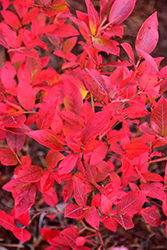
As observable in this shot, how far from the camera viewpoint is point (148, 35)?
1.24 feet

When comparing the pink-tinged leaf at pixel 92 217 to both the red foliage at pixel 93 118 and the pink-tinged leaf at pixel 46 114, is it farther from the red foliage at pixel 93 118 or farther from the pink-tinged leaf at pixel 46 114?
the pink-tinged leaf at pixel 46 114

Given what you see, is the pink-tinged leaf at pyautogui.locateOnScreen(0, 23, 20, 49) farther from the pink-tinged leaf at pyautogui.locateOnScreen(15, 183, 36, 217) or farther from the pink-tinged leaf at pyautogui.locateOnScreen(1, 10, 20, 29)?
the pink-tinged leaf at pyautogui.locateOnScreen(15, 183, 36, 217)

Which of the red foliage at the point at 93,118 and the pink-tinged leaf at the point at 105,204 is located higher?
the red foliage at the point at 93,118

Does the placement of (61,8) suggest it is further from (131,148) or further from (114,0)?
(131,148)

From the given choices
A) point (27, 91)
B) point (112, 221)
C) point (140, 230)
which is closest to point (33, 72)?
point (27, 91)

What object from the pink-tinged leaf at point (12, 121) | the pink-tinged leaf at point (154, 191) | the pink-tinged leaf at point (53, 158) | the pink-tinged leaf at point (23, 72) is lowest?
the pink-tinged leaf at point (154, 191)

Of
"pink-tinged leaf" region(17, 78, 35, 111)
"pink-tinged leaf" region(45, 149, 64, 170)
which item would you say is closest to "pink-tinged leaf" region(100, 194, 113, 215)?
"pink-tinged leaf" region(45, 149, 64, 170)

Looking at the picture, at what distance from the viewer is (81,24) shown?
1.13 ft

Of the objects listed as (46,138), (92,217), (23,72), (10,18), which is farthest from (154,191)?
(10,18)

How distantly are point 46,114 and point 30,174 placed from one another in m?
0.11

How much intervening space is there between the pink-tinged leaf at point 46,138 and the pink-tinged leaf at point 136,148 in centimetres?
13

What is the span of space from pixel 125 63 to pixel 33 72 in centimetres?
26

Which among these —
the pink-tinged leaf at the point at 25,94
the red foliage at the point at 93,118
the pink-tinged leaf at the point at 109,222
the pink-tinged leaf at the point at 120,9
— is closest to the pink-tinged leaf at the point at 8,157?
the red foliage at the point at 93,118

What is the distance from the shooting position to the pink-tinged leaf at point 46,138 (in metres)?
0.35
